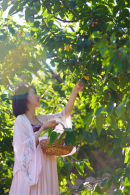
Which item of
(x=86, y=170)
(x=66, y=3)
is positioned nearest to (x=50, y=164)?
(x=66, y=3)

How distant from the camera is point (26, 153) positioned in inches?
59.9

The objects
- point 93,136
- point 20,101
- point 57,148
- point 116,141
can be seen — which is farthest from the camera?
point 20,101

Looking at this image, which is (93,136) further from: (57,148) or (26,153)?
(26,153)

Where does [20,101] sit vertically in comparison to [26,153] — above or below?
above

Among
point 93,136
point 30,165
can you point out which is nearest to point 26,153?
point 30,165

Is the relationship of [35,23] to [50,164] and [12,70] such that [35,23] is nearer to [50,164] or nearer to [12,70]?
[12,70]

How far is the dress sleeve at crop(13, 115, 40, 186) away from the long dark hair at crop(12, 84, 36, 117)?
0.24 meters

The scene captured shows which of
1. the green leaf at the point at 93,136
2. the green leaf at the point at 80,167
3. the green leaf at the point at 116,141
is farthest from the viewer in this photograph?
the green leaf at the point at 80,167

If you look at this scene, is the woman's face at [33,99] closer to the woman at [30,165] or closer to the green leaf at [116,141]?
A: the woman at [30,165]

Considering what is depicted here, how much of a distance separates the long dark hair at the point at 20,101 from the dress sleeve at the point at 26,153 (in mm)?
243

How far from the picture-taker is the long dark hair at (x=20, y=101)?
71.4 inches

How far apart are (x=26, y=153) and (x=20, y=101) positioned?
0.50 meters

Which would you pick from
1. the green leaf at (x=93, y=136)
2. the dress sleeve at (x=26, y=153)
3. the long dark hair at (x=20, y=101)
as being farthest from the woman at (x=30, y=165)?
the green leaf at (x=93, y=136)

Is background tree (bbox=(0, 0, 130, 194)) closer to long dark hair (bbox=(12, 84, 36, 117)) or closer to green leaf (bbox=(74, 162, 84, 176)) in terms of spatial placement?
green leaf (bbox=(74, 162, 84, 176))
